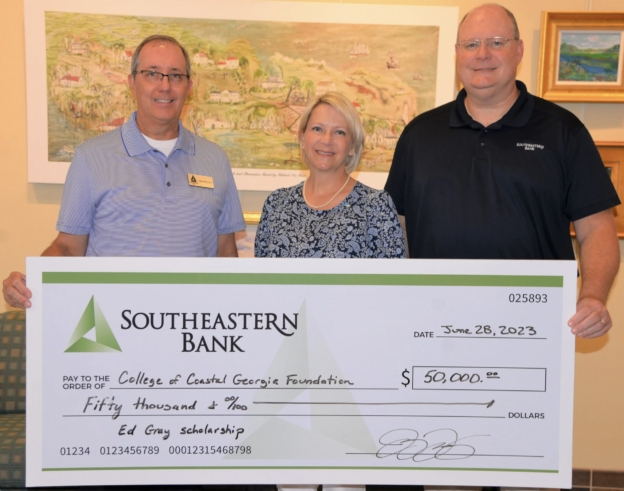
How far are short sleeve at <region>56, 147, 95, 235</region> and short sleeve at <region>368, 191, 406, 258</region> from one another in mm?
1215

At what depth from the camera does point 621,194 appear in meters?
3.24

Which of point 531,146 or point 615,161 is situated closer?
point 531,146

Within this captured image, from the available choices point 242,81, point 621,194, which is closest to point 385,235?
point 242,81

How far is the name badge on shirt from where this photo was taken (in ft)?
7.94

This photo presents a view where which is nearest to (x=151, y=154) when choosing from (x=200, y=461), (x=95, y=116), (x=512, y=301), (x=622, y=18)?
(x=95, y=116)

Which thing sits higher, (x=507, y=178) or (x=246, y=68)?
(x=246, y=68)

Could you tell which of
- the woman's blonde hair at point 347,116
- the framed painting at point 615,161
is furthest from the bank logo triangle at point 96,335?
the framed painting at point 615,161

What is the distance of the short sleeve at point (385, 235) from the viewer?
2.24m

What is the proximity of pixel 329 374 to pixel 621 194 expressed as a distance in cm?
245

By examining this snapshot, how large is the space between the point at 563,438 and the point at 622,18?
2603 mm

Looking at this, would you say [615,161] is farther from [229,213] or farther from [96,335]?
[96,335]

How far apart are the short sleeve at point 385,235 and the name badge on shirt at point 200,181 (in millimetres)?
762

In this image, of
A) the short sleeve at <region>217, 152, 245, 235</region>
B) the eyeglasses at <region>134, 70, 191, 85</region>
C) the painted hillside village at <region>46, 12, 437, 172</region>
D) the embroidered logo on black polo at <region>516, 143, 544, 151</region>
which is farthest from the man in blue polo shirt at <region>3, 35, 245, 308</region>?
the embroidered logo on black polo at <region>516, 143, 544, 151</region>

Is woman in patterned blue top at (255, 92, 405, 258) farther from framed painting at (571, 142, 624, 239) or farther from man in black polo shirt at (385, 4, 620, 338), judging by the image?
framed painting at (571, 142, 624, 239)
